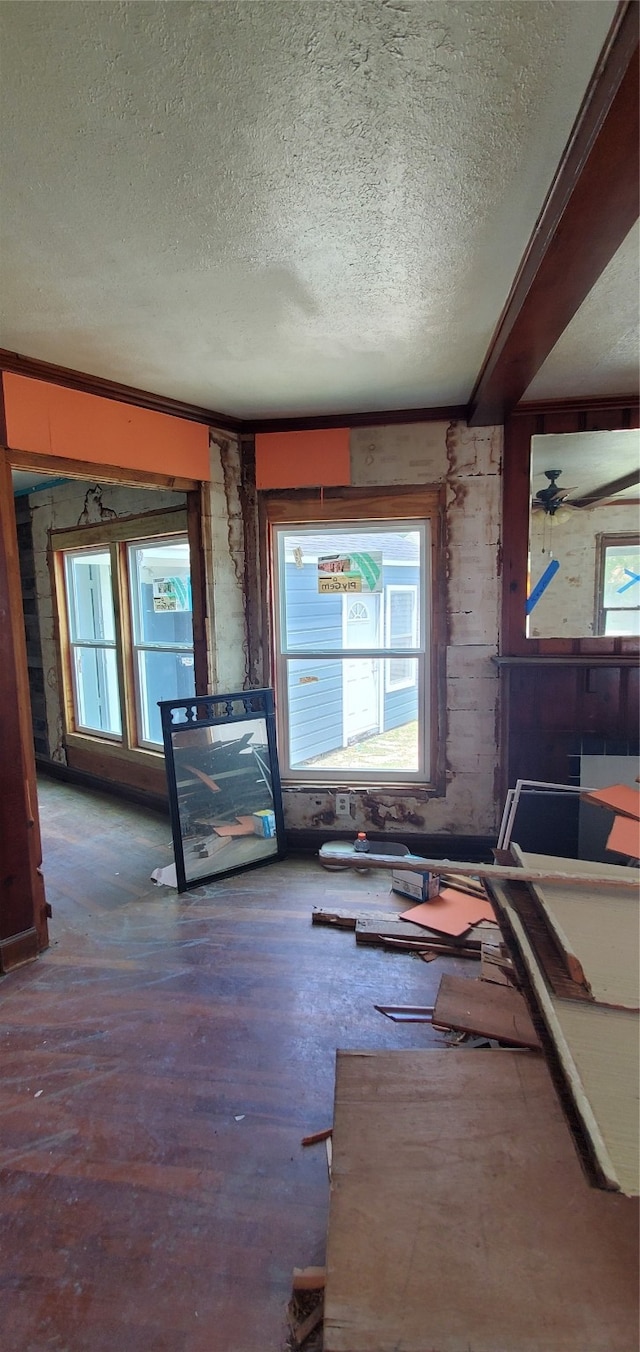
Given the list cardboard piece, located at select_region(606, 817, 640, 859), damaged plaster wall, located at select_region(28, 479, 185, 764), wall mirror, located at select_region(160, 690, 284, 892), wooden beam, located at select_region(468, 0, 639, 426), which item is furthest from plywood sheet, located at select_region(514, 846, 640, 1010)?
damaged plaster wall, located at select_region(28, 479, 185, 764)

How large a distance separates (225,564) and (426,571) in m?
1.19

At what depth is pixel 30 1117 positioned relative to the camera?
1.75m

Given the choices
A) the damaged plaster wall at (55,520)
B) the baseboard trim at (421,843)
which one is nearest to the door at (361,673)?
the baseboard trim at (421,843)

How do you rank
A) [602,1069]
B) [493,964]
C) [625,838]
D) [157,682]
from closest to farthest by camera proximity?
[602,1069] < [625,838] < [493,964] < [157,682]

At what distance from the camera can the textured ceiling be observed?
1071 mm

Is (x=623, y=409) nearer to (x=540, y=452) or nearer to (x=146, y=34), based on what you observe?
(x=540, y=452)

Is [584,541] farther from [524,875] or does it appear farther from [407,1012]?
[524,875]

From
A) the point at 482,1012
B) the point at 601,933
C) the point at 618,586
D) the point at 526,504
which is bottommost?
the point at 482,1012

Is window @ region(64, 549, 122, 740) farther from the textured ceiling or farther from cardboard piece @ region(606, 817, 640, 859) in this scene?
cardboard piece @ region(606, 817, 640, 859)

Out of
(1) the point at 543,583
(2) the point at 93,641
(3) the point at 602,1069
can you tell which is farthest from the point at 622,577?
(2) the point at 93,641

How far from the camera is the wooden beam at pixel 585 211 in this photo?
1114 millimetres

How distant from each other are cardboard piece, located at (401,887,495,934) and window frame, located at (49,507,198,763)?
7.51 ft

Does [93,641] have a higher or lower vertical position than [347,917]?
higher

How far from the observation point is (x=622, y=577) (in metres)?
3.38
